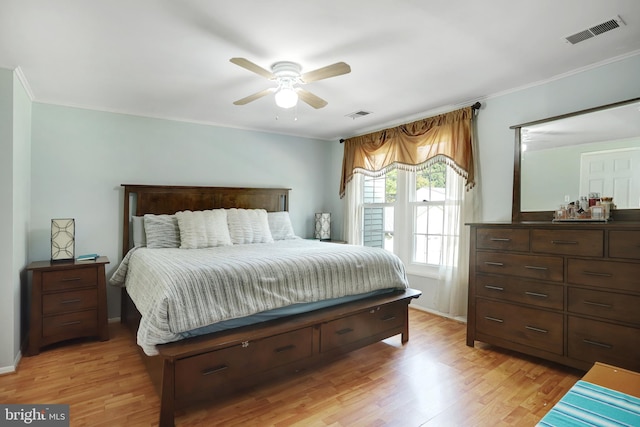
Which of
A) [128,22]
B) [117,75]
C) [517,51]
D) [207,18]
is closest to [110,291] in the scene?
[117,75]

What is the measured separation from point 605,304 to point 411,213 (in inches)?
86.8

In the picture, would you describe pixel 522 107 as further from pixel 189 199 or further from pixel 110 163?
pixel 110 163

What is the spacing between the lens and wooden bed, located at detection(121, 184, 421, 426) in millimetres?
Result: 1851

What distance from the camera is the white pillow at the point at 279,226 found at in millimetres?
4250

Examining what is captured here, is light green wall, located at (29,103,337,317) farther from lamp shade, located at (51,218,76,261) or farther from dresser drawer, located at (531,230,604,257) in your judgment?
dresser drawer, located at (531,230,604,257)

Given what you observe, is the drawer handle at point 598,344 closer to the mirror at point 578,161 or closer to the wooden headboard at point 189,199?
the mirror at point 578,161

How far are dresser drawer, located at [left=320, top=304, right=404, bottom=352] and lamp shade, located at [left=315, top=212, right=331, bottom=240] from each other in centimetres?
216

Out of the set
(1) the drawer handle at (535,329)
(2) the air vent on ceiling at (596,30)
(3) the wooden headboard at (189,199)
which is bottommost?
(1) the drawer handle at (535,329)

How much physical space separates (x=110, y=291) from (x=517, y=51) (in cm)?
441

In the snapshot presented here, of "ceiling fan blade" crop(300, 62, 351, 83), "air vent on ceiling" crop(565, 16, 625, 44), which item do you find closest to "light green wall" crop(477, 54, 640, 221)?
"air vent on ceiling" crop(565, 16, 625, 44)

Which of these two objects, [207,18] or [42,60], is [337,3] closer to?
[207,18]

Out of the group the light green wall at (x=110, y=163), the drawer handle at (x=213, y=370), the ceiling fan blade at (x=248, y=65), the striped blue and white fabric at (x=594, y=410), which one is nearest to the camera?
the striped blue and white fabric at (x=594, y=410)

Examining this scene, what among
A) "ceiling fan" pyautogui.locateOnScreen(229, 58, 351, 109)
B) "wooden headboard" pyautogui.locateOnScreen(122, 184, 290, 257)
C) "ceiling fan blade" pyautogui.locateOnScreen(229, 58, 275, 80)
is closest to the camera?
"ceiling fan blade" pyautogui.locateOnScreen(229, 58, 275, 80)

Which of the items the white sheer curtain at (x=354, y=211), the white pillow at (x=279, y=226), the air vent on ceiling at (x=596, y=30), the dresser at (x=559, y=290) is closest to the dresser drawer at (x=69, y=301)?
the white pillow at (x=279, y=226)
